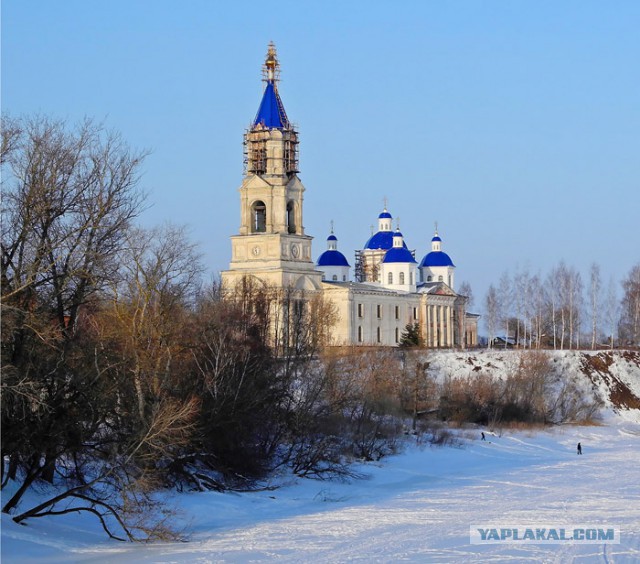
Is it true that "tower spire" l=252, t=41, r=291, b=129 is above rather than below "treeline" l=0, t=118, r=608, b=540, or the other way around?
above

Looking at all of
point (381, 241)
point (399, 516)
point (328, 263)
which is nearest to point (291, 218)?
point (328, 263)

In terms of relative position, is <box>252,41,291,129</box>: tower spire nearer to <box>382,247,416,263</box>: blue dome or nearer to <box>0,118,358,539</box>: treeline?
<box>382,247,416,263</box>: blue dome

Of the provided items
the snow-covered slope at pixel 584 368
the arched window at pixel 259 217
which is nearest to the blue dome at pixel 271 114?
the arched window at pixel 259 217

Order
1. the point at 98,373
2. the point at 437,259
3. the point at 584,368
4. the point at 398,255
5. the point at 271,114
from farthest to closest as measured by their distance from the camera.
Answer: the point at 437,259
the point at 398,255
the point at 271,114
the point at 584,368
the point at 98,373

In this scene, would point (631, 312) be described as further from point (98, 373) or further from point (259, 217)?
point (98, 373)

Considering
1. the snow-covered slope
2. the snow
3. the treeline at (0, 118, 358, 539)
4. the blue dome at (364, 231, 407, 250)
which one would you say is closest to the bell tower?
the snow-covered slope

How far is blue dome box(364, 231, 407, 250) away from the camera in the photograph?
88.4 meters

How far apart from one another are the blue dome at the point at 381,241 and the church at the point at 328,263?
2.9 inches

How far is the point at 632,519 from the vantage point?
22.9 meters

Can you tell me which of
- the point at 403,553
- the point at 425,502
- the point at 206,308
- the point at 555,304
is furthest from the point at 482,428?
the point at 555,304

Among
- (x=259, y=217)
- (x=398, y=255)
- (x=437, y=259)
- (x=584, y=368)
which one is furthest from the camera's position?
(x=437, y=259)

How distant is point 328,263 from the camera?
8406 cm

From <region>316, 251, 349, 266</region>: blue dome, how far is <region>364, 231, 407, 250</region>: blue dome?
15.5ft

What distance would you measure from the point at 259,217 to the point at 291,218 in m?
1.89
